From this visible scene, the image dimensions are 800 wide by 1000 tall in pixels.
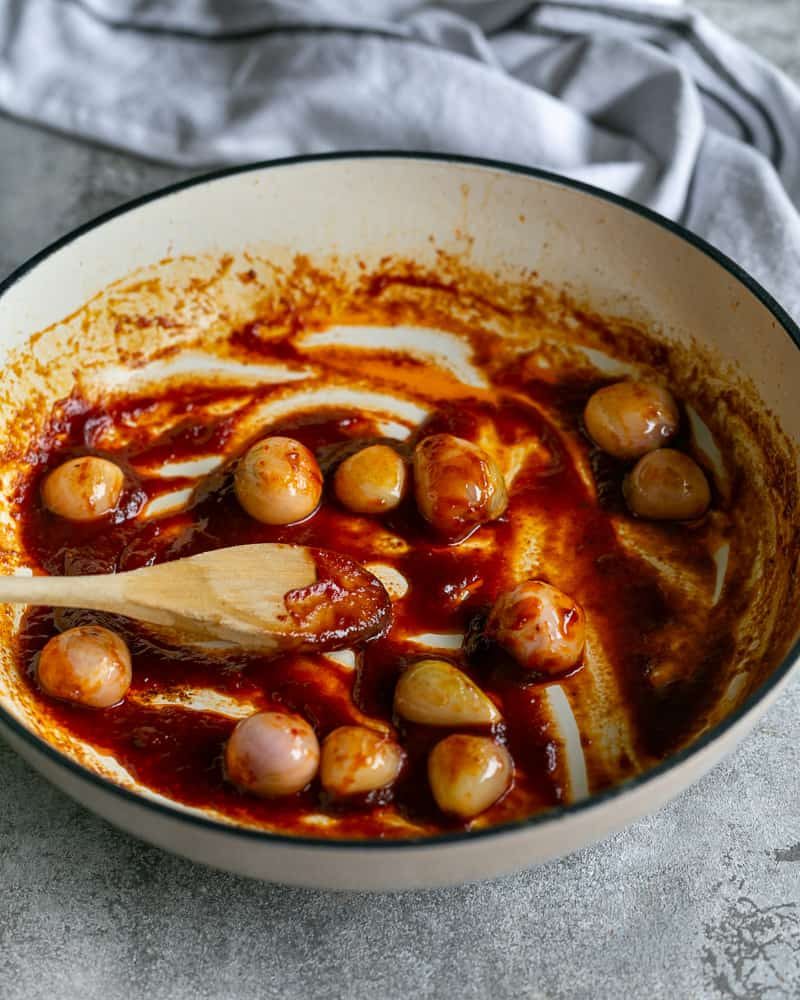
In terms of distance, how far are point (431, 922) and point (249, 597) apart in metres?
0.37

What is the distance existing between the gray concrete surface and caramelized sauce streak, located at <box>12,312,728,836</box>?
81mm

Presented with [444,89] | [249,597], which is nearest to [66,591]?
[249,597]

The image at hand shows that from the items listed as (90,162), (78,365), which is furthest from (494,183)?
(90,162)

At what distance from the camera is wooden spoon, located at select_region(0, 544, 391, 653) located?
1220 millimetres

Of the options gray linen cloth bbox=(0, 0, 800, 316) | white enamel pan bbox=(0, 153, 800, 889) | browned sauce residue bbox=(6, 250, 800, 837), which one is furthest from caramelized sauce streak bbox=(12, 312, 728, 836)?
gray linen cloth bbox=(0, 0, 800, 316)

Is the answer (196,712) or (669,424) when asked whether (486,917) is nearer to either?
(196,712)

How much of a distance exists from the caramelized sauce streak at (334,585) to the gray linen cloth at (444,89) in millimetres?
398

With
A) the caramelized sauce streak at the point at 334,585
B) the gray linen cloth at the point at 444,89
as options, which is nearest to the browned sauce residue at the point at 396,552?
the caramelized sauce streak at the point at 334,585

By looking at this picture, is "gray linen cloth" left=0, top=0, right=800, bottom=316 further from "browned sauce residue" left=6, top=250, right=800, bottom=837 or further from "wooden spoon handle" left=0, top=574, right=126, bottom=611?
"wooden spoon handle" left=0, top=574, right=126, bottom=611

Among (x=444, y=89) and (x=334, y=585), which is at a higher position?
(x=444, y=89)

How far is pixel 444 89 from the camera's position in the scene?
5.98 ft

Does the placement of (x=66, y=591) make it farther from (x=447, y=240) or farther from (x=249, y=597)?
(x=447, y=240)

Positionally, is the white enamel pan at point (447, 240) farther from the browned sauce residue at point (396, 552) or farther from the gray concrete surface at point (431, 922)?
the gray concrete surface at point (431, 922)

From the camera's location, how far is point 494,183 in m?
1.56
